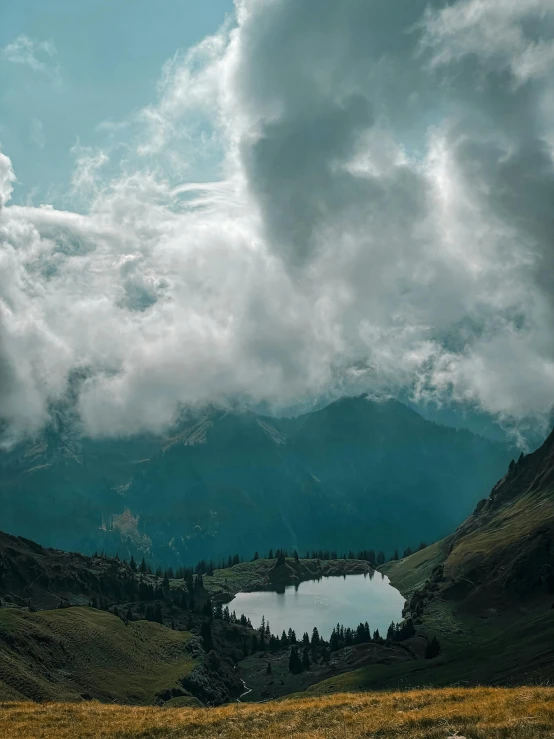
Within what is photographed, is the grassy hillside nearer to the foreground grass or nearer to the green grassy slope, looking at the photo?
the green grassy slope

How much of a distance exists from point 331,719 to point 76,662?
125 meters

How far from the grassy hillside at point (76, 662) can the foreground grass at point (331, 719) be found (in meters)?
52.3

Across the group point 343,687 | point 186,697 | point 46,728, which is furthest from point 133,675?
point 46,728

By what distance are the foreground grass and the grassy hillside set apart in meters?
52.3

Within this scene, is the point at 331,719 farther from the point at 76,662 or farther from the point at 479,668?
Answer: the point at 76,662

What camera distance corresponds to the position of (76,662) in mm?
147375

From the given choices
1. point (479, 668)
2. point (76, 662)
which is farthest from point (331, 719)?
point (76, 662)

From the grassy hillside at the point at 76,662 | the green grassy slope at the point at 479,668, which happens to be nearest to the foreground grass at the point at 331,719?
the grassy hillside at the point at 76,662

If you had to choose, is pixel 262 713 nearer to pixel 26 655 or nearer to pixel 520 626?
pixel 26 655

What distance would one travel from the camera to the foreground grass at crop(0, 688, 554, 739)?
35062 mm

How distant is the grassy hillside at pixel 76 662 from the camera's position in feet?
360

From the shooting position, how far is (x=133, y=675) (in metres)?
166

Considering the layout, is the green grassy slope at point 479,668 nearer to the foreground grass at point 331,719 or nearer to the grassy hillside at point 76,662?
the grassy hillside at point 76,662

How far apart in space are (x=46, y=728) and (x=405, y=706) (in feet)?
77.3
